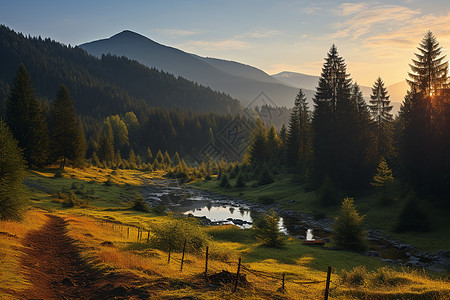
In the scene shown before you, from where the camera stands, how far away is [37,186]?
56.8 metres

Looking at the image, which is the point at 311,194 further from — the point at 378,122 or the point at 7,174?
the point at 7,174

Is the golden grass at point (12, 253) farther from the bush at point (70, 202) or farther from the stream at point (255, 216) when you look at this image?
the stream at point (255, 216)

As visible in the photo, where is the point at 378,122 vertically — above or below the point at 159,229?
above

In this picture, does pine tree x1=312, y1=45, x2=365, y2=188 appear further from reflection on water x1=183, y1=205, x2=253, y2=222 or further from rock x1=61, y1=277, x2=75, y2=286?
rock x1=61, y1=277, x2=75, y2=286

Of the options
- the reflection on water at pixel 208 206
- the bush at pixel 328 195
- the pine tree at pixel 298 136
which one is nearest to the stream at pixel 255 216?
the reflection on water at pixel 208 206

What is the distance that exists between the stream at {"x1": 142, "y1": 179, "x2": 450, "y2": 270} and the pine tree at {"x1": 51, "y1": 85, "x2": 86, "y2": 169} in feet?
78.8

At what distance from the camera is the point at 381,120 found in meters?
71.1

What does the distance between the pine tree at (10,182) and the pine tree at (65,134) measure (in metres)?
55.1

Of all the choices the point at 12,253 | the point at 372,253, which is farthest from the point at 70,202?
the point at 372,253

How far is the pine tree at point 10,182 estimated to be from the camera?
26109 mm

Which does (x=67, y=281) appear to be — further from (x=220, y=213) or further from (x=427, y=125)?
(x=427, y=125)

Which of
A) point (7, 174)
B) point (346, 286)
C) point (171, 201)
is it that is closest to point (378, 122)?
point (171, 201)

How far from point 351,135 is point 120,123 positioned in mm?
152983

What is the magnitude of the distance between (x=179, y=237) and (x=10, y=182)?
16804mm
